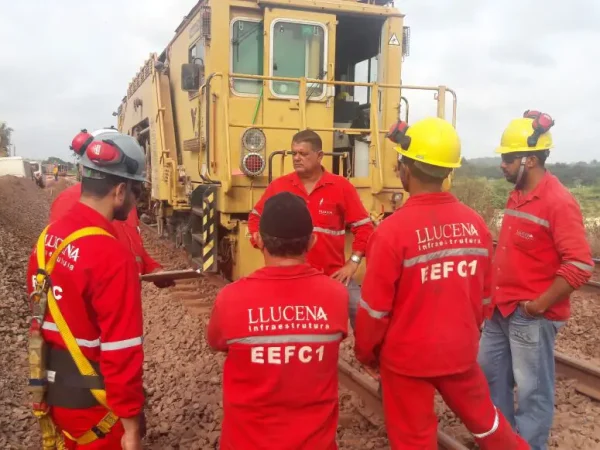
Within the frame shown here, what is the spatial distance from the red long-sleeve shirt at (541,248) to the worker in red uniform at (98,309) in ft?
7.18

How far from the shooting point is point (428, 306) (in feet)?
8.41

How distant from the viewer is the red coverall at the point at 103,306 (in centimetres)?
209

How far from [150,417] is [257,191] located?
117 inches

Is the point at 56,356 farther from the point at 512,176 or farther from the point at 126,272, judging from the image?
the point at 512,176

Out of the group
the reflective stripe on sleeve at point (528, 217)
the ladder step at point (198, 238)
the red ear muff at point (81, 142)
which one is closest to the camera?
the red ear muff at point (81, 142)

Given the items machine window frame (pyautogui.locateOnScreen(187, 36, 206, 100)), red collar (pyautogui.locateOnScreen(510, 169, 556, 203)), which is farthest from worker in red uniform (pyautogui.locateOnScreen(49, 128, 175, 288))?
machine window frame (pyautogui.locateOnScreen(187, 36, 206, 100))

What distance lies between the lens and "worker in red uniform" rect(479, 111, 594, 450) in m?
3.07

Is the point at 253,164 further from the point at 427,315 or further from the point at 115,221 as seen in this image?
the point at 427,315

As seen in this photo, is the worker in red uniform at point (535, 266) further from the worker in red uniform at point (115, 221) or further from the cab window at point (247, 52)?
the cab window at point (247, 52)

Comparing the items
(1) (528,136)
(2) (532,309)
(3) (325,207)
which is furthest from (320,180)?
(2) (532,309)

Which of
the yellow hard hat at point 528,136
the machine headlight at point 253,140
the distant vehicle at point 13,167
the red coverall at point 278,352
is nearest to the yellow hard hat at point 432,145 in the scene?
the yellow hard hat at point 528,136

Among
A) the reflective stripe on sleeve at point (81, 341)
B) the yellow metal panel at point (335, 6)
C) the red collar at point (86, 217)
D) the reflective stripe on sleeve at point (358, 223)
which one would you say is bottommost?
the reflective stripe on sleeve at point (81, 341)

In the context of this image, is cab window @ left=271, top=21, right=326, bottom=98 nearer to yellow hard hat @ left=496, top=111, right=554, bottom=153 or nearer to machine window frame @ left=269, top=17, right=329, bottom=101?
machine window frame @ left=269, top=17, right=329, bottom=101

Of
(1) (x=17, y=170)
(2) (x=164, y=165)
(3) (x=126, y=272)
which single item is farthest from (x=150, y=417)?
(1) (x=17, y=170)
